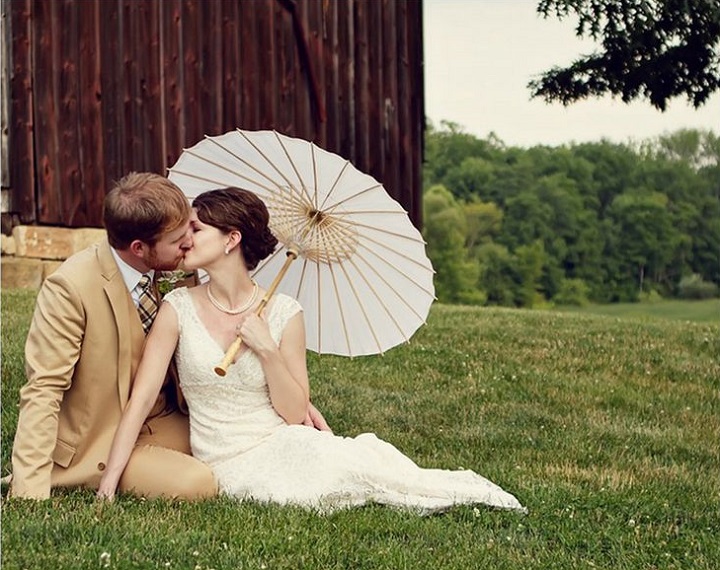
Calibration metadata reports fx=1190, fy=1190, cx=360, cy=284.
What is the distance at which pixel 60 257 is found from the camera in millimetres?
13961

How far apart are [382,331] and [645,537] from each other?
1.60 meters

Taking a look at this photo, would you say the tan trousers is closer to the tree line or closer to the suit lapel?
the suit lapel

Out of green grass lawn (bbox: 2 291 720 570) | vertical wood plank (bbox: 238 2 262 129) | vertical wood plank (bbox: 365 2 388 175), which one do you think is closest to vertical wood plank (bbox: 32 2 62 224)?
green grass lawn (bbox: 2 291 720 570)

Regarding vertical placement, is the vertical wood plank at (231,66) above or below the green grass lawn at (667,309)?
above

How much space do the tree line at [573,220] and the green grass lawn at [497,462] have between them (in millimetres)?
55458

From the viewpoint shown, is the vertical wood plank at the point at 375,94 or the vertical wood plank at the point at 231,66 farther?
the vertical wood plank at the point at 375,94

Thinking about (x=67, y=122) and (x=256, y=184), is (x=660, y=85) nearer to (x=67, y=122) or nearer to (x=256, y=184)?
(x=256, y=184)

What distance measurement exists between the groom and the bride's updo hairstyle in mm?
149

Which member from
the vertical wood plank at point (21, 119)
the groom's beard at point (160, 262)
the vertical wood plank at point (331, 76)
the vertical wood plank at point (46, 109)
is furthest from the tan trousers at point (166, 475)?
the vertical wood plank at point (331, 76)

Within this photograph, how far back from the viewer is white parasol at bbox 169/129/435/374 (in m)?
5.63

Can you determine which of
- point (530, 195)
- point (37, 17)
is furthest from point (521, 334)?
point (530, 195)

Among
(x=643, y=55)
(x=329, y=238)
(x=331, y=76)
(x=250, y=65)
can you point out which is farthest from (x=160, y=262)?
(x=331, y=76)

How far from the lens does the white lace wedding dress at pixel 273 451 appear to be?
5453mm

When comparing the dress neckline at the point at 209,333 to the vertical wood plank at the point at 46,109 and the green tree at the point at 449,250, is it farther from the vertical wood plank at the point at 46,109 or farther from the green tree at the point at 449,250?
the green tree at the point at 449,250
